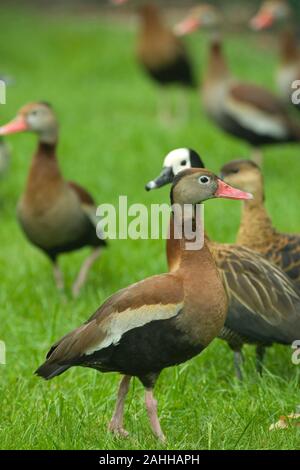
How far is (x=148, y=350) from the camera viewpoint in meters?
3.58

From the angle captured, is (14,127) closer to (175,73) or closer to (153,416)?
(153,416)

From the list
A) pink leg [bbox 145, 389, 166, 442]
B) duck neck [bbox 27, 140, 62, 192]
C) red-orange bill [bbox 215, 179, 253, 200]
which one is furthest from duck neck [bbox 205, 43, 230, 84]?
pink leg [bbox 145, 389, 166, 442]

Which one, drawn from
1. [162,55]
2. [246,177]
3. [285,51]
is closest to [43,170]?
[246,177]

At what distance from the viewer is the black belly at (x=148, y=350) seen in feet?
11.7

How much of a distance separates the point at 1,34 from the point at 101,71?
2733 mm

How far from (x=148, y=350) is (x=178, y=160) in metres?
1.71

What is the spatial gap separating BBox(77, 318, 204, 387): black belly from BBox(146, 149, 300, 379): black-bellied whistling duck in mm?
791

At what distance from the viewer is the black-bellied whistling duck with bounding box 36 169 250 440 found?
3570 mm

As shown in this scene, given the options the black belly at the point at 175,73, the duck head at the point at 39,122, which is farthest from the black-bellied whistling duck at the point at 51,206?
the black belly at the point at 175,73

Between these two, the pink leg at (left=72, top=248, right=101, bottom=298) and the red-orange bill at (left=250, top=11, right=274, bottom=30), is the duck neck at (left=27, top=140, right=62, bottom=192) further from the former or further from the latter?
the red-orange bill at (left=250, top=11, right=274, bottom=30)

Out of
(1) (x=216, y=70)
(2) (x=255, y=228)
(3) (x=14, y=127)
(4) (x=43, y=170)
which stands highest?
(1) (x=216, y=70)

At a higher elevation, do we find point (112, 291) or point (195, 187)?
point (195, 187)
